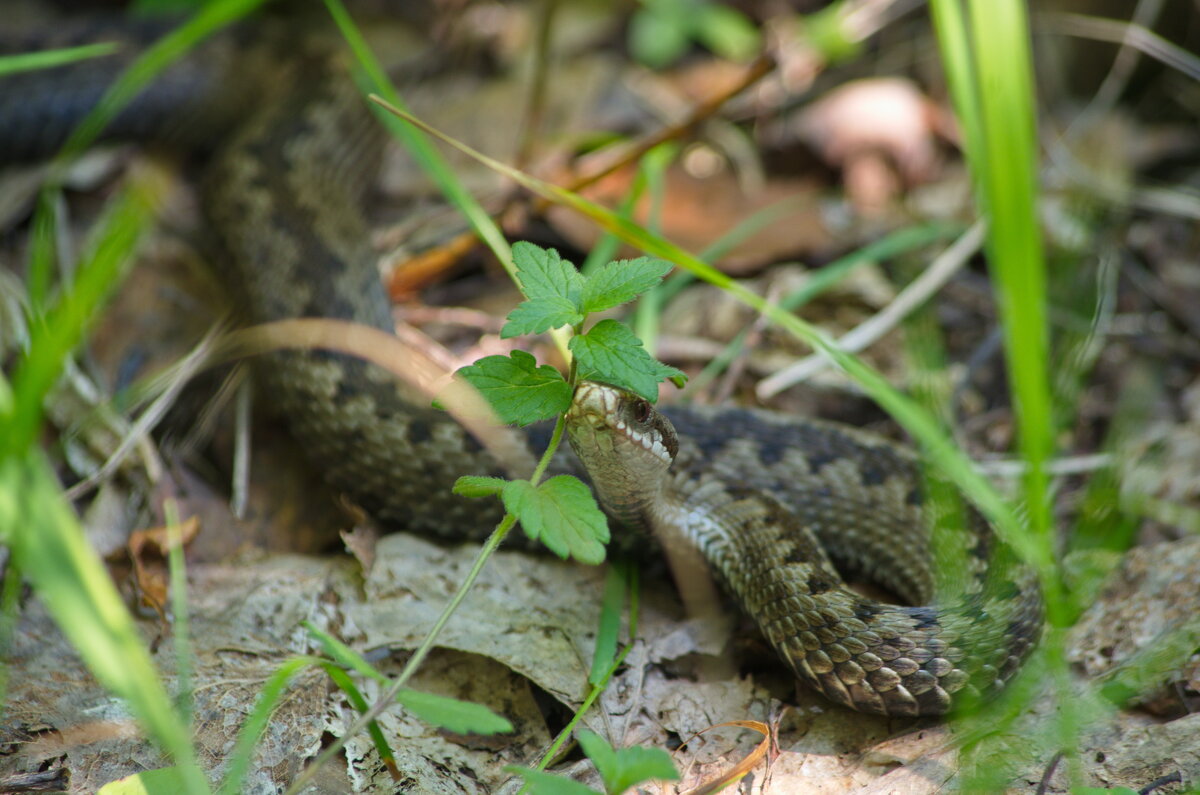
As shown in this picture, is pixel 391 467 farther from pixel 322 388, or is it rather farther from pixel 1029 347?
pixel 1029 347

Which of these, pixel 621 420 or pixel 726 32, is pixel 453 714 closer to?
pixel 621 420

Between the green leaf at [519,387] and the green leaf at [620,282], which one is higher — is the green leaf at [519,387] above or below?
below

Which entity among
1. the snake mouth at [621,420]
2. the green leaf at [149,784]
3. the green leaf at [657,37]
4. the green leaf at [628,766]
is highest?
the green leaf at [657,37]

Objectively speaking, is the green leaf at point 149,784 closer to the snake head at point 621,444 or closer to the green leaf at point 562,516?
the green leaf at point 562,516

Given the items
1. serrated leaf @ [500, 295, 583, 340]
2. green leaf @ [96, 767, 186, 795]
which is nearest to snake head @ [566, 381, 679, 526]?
serrated leaf @ [500, 295, 583, 340]

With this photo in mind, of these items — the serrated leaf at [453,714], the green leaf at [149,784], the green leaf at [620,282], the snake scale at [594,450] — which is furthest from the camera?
the snake scale at [594,450]

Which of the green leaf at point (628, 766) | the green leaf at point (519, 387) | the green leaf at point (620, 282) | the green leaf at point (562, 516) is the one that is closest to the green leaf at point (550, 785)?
the green leaf at point (628, 766)

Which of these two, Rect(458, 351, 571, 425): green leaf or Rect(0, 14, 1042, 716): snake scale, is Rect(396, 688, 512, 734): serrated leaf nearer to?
Rect(458, 351, 571, 425): green leaf
